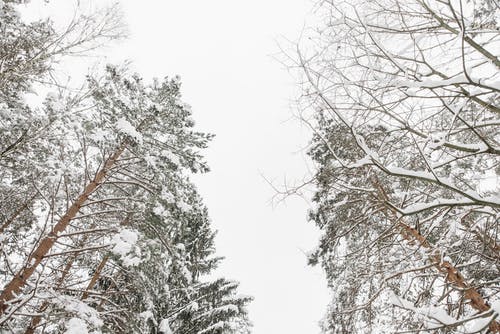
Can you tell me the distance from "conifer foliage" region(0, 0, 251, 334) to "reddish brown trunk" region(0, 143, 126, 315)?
0.02m

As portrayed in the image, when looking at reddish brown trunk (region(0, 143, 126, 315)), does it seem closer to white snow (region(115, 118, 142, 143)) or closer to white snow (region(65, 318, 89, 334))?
white snow (region(115, 118, 142, 143))

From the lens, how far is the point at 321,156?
30.0 ft

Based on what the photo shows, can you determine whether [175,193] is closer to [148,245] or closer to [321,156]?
[148,245]

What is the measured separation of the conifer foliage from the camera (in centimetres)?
638

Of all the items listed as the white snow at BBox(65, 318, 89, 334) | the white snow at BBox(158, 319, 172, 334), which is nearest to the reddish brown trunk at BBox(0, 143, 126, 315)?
the white snow at BBox(65, 318, 89, 334)

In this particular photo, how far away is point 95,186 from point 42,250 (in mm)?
1656

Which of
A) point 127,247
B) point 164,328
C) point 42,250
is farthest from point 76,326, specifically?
point 164,328

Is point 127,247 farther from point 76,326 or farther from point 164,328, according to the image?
point 164,328

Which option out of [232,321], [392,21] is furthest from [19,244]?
[392,21]

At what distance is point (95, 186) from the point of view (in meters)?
7.90

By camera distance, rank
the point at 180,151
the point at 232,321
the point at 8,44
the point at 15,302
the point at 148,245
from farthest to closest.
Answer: the point at 232,321 < the point at 180,151 < the point at 148,245 < the point at 8,44 < the point at 15,302

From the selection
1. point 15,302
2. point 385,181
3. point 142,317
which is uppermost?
point 385,181

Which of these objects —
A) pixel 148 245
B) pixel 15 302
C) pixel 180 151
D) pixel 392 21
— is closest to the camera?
pixel 392 21

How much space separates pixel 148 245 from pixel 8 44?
180 inches
